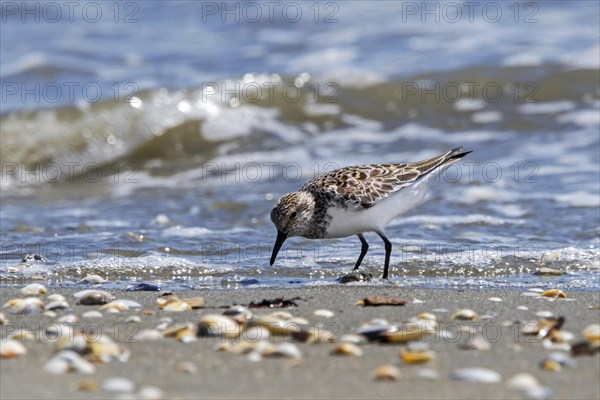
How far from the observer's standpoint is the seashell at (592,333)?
4.62 metres

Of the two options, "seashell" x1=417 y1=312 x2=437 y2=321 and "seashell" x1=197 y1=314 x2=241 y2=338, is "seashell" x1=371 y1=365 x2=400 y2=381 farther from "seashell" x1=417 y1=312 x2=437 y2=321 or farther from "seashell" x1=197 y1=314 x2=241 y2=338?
"seashell" x1=417 y1=312 x2=437 y2=321

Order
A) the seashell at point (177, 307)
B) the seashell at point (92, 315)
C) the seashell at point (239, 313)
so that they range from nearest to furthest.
A: the seashell at point (239, 313), the seashell at point (92, 315), the seashell at point (177, 307)

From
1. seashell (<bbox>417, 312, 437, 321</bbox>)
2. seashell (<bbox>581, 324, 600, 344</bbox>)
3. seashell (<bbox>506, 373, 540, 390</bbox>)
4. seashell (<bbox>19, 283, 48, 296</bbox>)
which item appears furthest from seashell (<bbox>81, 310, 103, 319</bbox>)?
seashell (<bbox>581, 324, 600, 344</bbox>)

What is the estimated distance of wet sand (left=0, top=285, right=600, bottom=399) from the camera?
3916 mm

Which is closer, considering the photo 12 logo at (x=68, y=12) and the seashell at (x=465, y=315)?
the seashell at (x=465, y=315)

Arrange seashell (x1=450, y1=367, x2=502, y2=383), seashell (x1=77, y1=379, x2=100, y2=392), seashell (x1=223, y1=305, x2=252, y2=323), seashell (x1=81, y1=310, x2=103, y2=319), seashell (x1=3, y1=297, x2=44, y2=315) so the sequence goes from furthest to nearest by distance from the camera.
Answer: seashell (x1=3, y1=297, x2=44, y2=315) < seashell (x1=81, y1=310, x2=103, y2=319) < seashell (x1=223, y1=305, x2=252, y2=323) < seashell (x1=450, y1=367, x2=502, y2=383) < seashell (x1=77, y1=379, x2=100, y2=392)

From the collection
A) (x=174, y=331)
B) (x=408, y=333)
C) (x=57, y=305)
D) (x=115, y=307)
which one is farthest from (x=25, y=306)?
(x=408, y=333)

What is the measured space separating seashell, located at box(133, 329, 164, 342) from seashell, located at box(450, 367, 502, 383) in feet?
4.88

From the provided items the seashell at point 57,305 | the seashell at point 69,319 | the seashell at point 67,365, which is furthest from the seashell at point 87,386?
the seashell at point 57,305

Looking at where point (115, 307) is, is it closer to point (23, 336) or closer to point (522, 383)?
point (23, 336)

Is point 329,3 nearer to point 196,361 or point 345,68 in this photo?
point 345,68

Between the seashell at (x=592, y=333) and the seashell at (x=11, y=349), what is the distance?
2649 millimetres

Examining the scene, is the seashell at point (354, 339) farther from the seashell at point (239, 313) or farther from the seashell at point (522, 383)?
the seashell at point (522, 383)

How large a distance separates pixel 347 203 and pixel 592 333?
254 cm
